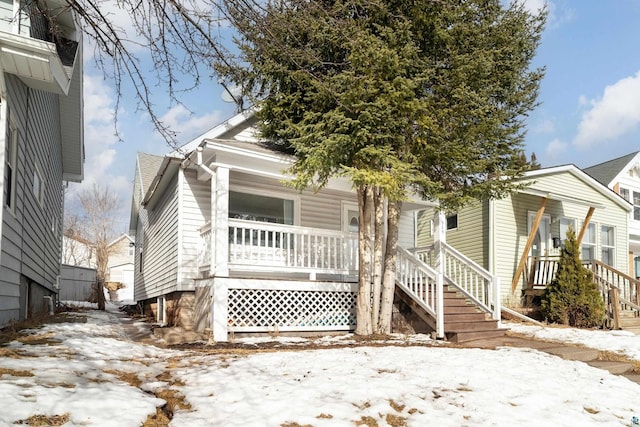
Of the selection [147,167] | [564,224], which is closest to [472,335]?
[564,224]

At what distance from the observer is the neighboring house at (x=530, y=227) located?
1451cm

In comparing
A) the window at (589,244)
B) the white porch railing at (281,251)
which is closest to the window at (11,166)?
the white porch railing at (281,251)

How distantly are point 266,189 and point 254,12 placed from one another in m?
6.16

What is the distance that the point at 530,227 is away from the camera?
50.8 ft

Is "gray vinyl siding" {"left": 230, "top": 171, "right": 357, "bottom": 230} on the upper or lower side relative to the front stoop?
upper

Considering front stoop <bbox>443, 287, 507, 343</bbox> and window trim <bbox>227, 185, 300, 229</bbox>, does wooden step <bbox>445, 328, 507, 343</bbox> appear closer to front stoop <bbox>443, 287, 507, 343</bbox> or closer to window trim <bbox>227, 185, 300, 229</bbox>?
front stoop <bbox>443, 287, 507, 343</bbox>

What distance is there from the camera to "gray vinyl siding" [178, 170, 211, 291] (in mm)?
10117

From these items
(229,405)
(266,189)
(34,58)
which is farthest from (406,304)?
(34,58)

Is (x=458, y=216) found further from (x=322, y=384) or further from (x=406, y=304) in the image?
(x=322, y=384)

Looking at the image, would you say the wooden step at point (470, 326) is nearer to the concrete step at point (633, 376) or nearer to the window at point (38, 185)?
the concrete step at point (633, 376)

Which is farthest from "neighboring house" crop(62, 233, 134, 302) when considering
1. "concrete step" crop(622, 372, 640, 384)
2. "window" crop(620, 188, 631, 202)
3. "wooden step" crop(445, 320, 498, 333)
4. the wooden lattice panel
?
"concrete step" crop(622, 372, 640, 384)

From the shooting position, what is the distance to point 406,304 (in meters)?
9.95

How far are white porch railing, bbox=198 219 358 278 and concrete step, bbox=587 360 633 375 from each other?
501cm

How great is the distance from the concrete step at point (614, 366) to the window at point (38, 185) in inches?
393
